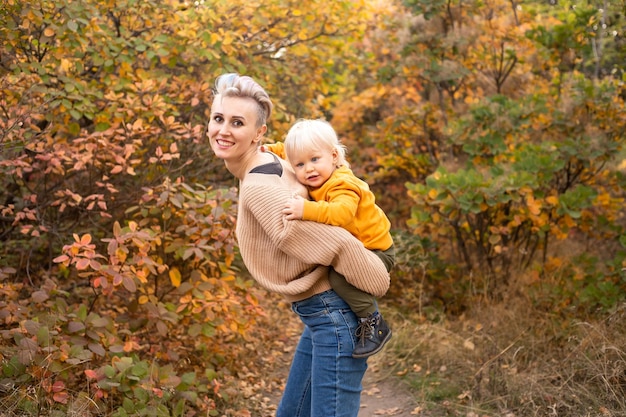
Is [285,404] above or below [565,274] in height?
above

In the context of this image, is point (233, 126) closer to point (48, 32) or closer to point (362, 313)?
point (362, 313)

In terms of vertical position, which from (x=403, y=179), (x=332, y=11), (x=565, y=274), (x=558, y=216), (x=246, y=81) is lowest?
(x=403, y=179)

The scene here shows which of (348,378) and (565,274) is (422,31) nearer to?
(565,274)

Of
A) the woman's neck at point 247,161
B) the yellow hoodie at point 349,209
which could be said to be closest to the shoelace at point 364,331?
the yellow hoodie at point 349,209

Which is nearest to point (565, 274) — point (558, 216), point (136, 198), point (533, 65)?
point (558, 216)

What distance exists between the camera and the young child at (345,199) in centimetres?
223

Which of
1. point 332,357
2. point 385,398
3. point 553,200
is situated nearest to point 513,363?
point 385,398

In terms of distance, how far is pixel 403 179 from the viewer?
8250 mm

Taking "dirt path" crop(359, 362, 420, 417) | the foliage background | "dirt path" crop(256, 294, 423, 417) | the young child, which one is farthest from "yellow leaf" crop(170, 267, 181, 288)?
the young child

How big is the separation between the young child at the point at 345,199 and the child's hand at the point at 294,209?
0.03 meters

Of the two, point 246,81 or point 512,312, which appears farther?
point 512,312

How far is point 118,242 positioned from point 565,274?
4000 mm

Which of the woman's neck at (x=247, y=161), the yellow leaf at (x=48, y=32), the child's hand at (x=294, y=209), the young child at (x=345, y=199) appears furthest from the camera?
the yellow leaf at (x=48, y=32)

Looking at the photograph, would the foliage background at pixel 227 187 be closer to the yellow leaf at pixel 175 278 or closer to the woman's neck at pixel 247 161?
the yellow leaf at pixel 175 278
